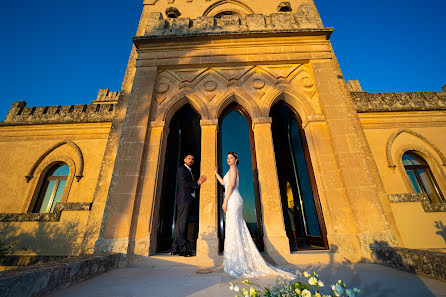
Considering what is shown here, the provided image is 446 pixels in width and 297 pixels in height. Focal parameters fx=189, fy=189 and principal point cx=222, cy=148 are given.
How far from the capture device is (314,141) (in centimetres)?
514

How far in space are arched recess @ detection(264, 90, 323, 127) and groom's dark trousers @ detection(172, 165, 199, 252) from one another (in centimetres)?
282

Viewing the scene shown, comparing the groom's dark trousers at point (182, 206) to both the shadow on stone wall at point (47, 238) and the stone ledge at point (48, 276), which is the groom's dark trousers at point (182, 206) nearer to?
the stone ledge at point (48, 276)

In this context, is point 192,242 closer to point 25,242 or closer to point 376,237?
point 25,242

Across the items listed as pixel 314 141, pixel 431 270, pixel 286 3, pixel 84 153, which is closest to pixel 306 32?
pixel 314 141

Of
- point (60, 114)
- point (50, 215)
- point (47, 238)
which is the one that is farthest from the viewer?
point (60, 114)

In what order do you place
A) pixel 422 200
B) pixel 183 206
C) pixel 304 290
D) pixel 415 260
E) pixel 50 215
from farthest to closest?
pixel 50 215 → pixel 422 200 → pixel 183 206 → pixel 415 260 → pixel 304 290

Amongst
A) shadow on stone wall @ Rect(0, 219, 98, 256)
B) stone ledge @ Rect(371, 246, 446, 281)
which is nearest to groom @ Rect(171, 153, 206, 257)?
shadow on stone wall @ Rect(0, 219, 98, 256)

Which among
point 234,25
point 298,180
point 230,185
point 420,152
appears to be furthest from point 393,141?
point 230,185

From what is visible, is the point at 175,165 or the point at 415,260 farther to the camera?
the point at 175,165

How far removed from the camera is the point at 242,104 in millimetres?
5754

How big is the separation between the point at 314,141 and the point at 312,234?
2.55m

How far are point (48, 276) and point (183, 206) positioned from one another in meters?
2.40

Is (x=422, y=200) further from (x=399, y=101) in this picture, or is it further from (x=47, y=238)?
(x=47, y=238)

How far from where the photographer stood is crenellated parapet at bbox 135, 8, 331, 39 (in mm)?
5980
